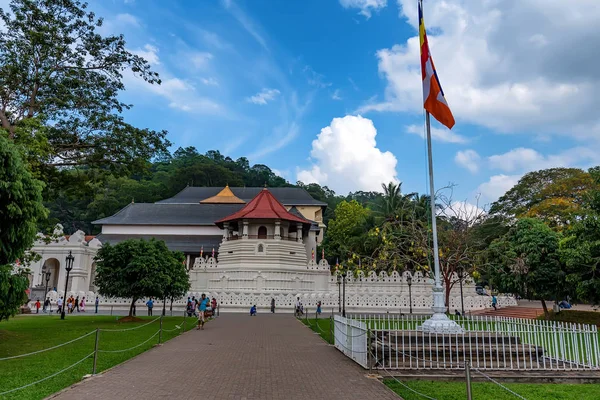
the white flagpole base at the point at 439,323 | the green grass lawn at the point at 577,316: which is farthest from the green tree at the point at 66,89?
the green grass lawn at the point at 577,316

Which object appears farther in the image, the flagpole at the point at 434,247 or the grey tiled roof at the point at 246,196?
the grey tiled roof at the point at 246,196

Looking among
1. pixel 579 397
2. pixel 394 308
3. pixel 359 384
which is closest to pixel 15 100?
pixel 359 384

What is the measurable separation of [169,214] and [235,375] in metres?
42.2

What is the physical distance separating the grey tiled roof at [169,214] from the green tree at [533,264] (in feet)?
102

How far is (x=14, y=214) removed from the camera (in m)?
8.42

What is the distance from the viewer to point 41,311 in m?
27.4

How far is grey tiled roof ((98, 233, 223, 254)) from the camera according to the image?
41.9 meters

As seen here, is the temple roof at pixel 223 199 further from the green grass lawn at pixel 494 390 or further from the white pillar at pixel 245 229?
the green grass lawn at pixel 494 390

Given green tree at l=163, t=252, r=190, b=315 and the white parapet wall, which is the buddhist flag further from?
the white parapet wall

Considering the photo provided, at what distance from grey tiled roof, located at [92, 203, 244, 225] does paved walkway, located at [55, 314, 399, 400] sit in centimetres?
3488

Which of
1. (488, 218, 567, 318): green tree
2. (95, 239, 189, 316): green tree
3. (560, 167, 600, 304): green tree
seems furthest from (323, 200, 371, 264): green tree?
(95, 239, 189, 316): green tree

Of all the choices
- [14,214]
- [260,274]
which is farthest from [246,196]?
[14,214]

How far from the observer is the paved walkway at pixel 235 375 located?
639 cm

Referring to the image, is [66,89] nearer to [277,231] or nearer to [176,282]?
[176,282]
